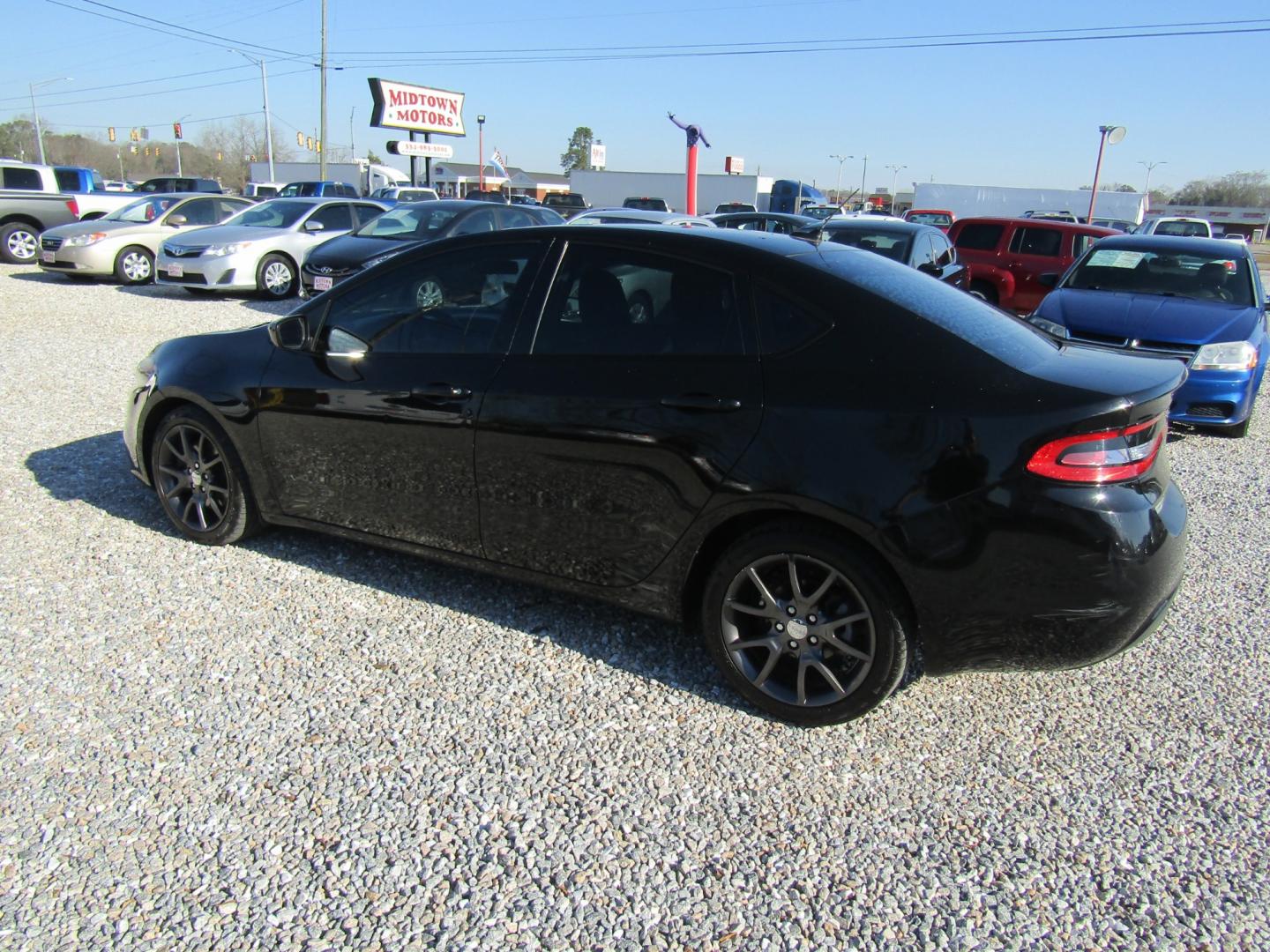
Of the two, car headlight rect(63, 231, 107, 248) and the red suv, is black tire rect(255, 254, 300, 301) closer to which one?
car headlight rect(63, 231, 107, 248)

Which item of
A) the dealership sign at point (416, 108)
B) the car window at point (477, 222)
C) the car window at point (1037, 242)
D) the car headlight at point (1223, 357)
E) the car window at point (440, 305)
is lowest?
the car headlight at point (1223, 357)

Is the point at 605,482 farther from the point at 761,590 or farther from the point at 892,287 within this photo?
the point at 892,287

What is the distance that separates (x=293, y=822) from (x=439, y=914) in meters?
0.57

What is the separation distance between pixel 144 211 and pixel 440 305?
15408 millimetres

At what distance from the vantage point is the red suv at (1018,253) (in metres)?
13.3

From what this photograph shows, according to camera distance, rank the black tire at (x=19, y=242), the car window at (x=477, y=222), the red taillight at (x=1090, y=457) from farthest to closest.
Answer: the black tire at (x=19, y=242)
the car window at (x=477, y=222)
the red taillight at (x=1090, y=457)

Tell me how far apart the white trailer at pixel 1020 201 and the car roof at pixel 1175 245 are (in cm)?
4310

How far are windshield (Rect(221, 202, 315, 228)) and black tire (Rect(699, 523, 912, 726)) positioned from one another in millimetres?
13091

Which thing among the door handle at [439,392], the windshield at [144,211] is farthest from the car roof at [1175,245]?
the windshield at [144,211]

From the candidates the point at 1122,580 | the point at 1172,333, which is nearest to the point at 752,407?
the point at 1122,580

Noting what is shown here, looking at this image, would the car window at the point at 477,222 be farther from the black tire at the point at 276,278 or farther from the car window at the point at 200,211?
the car window at the point at 200,211

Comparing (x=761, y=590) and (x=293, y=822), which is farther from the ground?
(x=761, y=590)

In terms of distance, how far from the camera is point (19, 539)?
4480 mm

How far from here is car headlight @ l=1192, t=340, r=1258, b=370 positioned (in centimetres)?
688
